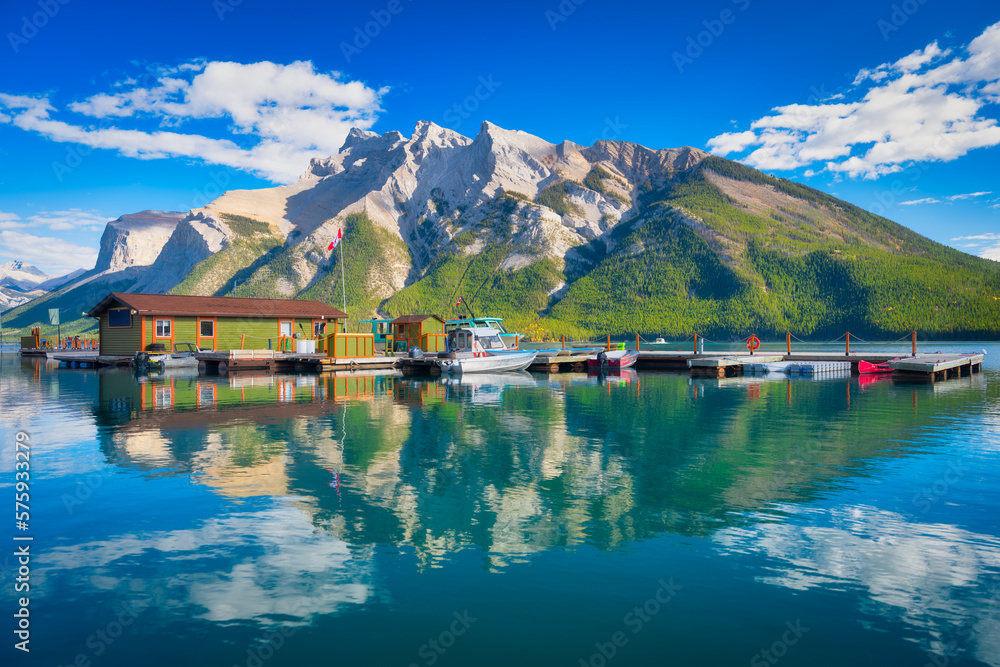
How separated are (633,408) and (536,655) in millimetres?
20165

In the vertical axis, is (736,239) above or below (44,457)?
above

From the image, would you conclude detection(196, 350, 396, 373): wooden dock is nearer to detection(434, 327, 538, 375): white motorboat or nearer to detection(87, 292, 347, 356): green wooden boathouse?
detection(87, 292, 347, 356): green wooden boathouse

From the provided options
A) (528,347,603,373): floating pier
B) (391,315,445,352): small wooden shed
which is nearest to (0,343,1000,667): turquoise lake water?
(528,347,603,373): floating pier

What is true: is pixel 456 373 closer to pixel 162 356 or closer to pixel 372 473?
pixel 162 356

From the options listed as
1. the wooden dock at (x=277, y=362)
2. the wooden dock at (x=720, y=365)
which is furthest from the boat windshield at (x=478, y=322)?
the wooden dock at (x=720, y=365)

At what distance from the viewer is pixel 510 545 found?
891 centimetres

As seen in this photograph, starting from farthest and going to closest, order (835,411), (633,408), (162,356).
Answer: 1. (162,356)
2. (633,408)
3. (835,411)

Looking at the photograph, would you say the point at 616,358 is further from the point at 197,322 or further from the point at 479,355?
the point at 197,322

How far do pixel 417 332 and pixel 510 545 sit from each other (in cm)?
5265

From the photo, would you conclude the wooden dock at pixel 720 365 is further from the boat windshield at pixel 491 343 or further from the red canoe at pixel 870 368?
the boat windshield at pixel 491 343

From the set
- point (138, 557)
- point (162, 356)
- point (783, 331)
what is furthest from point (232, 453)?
point (783, 331)

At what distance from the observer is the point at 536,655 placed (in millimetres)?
5906

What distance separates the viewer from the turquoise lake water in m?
6.22

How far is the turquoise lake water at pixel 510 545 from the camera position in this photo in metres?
6.22
